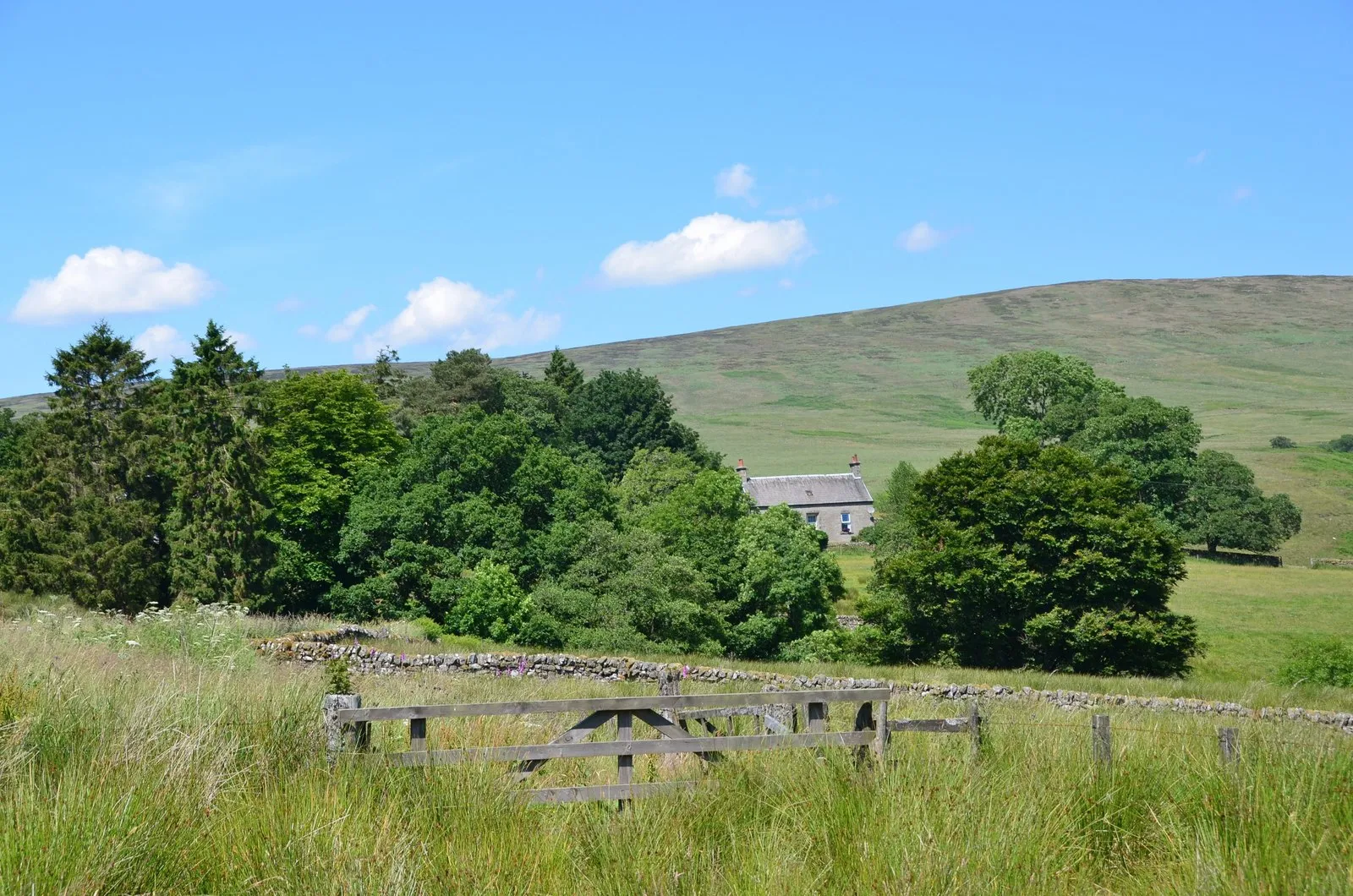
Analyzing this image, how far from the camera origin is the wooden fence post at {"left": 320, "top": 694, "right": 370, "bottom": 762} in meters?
7.41

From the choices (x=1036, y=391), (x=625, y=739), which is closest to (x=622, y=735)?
(x=625, y=739)

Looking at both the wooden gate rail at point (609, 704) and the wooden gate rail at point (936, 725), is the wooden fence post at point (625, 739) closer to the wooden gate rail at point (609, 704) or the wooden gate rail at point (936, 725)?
the wooden gate rail at point (609, 704)

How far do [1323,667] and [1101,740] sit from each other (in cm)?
3437

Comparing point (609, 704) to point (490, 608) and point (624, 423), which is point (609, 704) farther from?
point (624, 423)

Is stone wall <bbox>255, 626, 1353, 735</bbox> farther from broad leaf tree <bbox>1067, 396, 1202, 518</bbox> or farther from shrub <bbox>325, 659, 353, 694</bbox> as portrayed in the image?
broad leaf tree <bbox>1067, 396, 1202, 518</bbox>

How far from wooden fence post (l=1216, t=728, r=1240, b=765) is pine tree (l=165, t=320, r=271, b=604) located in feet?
132

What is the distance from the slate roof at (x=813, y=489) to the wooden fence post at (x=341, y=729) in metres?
84.5

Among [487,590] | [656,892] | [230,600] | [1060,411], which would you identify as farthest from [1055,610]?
[1060,411]

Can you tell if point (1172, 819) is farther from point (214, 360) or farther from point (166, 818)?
point (214, 360)

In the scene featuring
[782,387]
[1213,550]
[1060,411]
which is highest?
[782,387]

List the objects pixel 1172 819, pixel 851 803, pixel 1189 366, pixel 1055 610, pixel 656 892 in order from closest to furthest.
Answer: pixel 656 892, pixel 1172 819, pixel 851 803, pixel 1055 610, pixel 1189 366

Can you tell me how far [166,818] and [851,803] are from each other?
3.82 m

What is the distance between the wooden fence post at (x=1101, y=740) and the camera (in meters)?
7.72

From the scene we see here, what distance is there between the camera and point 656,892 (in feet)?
18.2
